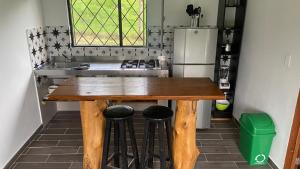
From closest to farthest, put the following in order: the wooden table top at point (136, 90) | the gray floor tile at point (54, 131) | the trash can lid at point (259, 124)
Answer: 1. the wooden table top at point (136, 90)
2. the trash can lid at point (259, 124)
3. the gray floor tile at point (54, 131)

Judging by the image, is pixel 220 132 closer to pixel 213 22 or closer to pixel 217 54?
pixel 217 54

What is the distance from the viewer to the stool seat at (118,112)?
2072 millimetres

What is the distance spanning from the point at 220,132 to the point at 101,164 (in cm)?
182

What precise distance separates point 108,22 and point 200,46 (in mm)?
1522

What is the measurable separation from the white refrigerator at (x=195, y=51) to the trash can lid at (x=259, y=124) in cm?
80

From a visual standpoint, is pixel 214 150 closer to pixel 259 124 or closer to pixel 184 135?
pixel 259 124

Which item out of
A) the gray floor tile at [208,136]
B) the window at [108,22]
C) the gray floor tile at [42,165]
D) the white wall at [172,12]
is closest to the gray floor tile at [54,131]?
the gray floor tile at [42,165]

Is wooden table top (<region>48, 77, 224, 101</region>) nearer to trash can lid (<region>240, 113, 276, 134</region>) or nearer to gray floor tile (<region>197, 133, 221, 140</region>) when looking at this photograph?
trash can lid (<region>240, 113, 276, 134</region>)

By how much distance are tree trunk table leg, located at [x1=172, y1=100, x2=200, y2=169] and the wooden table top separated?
16 centimetres

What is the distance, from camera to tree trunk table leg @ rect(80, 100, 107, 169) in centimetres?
210

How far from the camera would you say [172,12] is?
3498 millimetres

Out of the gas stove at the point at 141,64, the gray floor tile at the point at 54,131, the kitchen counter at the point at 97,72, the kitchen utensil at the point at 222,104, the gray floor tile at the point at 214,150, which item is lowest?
the gray floor tile at the point at 214,150

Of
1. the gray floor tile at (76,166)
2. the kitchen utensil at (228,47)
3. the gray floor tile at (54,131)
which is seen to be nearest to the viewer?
the gray floor tile at (76,166)

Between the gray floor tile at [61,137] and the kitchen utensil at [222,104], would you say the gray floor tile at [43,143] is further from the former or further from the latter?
the kitchen utensil at [222,104]
